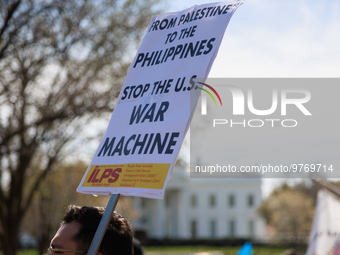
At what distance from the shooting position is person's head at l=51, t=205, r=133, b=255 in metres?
2.36

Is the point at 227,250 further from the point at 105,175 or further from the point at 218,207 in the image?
the point at 218,207

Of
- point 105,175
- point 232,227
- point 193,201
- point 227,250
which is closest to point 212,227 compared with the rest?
Result: point 232,227

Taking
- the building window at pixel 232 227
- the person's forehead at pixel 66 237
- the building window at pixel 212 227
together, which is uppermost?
the building window at pixel 232 227

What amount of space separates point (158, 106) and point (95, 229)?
700mm

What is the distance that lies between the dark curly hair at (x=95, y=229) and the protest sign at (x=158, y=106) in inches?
5.1

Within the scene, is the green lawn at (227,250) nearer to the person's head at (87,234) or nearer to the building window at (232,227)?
the building window at (232,227)

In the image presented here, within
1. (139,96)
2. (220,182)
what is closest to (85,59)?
(139,96)

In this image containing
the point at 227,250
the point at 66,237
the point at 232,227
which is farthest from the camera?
the point at 232,227

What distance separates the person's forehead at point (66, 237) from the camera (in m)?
2.34

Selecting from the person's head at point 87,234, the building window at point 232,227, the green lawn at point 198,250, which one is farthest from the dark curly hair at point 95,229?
the building window at point 232,227

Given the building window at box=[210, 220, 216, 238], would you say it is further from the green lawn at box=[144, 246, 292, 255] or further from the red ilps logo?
the red ilps logo

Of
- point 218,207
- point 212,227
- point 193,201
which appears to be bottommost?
point 212,227

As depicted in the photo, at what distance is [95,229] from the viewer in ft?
7.98

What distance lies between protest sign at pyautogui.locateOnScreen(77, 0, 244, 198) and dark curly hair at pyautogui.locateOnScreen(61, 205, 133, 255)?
0.43ft
